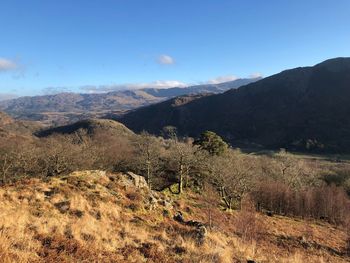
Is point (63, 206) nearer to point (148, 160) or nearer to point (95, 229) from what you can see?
point (95, 229)

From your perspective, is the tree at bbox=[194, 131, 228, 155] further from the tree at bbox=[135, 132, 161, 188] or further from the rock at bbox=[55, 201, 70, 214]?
the rock at bbox=[55, 201, 70, 214]

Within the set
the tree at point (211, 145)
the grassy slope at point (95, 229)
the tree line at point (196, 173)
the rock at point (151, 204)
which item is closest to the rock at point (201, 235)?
the grassy slope at point (95, 229)

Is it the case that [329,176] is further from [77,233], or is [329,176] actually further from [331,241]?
[77,233]

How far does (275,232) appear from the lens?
3506cm

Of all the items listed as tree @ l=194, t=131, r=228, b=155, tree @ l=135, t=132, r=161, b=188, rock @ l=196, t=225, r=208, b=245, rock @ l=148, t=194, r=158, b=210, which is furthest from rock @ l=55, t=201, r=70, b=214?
tree @ l=194, t=131, r=228, b=155

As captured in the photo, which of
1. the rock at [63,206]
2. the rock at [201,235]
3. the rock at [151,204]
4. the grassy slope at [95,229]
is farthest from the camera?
the rock at [151,204]

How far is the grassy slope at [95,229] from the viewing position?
11.1m

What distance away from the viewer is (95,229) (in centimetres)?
1467

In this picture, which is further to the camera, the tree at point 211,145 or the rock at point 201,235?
the tree at point 211,145

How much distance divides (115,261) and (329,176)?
264ft

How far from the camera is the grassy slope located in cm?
1115

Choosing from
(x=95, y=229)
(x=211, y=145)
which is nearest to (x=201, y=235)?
(x=95, y=229)

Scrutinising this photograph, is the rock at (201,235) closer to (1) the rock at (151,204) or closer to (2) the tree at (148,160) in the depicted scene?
(1) the rock at (151,204)

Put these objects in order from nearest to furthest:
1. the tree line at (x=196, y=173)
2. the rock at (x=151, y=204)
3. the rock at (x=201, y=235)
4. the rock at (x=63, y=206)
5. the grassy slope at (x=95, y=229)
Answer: the grassy slope at (x=95, y=229) < the rock at (x=201, y=235) < the rock at (x=63, y=206) < the rock at (x=151, y=204) < the tree line at (x=196, y=173)
